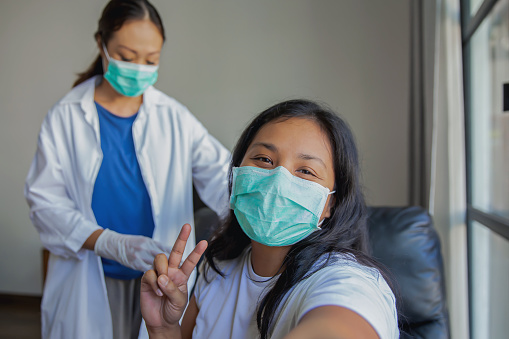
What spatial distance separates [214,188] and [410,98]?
1768 mm

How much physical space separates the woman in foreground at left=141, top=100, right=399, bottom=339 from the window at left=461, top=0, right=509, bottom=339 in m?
0.97

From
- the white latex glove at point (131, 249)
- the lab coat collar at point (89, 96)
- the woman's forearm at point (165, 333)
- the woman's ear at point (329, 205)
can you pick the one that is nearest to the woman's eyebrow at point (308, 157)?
the woman's ear at point (329, 205)

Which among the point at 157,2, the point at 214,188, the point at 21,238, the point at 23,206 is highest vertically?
the point at 157,2

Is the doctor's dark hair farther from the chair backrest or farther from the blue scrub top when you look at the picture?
the chair backrest

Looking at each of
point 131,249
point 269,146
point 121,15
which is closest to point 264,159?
point 269,146

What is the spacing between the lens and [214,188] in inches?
72.6

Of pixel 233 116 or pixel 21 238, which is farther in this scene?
pixel 21 238

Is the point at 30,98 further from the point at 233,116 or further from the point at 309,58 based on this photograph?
the point at 309,58

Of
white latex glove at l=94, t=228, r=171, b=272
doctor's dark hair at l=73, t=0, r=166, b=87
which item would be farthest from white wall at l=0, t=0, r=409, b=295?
white latex glove at l=94, t=228, r=171, b=272

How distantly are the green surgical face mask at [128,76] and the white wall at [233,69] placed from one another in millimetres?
1818

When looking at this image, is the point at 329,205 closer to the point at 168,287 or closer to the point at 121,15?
the point at 168,287

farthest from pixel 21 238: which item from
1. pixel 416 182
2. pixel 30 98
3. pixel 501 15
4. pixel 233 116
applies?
pixel 501 15

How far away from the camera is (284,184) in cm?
99

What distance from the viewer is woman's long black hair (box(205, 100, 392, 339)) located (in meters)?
1.00
